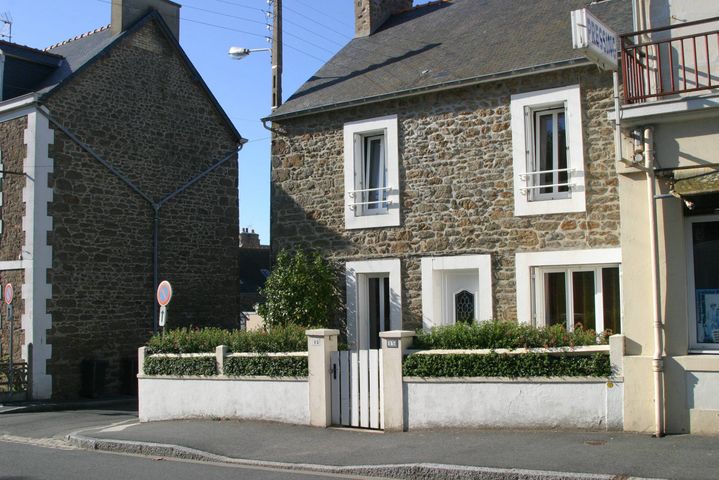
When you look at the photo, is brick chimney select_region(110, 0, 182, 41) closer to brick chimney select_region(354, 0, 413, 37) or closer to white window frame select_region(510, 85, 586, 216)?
brick chimney select_region(354, 0, 413, 37)

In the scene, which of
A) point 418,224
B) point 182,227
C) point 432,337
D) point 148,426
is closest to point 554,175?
point 418,224

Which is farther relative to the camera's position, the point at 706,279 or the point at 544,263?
the point at 544,263

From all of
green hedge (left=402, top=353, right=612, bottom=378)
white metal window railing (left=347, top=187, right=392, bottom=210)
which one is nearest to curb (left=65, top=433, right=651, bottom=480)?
green hedge (left=402, top=353, right=612, bottom=378)

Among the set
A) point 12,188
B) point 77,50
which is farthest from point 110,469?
point 77,50

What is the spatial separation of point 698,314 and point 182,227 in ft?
47.1

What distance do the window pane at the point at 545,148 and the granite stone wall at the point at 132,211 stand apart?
10.9 meters

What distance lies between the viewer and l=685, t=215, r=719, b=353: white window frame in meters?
9.78

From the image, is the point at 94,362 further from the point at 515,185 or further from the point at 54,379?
the point at 515,185

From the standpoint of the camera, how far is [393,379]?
11117 millimetres

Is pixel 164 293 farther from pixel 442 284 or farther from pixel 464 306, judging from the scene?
A: pixel 464 306

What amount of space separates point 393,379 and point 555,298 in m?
3.53

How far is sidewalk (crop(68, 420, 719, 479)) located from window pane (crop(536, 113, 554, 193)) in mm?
4752

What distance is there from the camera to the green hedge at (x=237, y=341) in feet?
41.1

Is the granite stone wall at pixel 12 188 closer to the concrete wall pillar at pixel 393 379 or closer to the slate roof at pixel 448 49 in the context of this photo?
the slate roof at pixel 448 49
